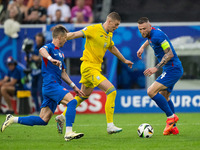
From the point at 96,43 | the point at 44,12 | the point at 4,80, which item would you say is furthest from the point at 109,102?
the point at 44,12

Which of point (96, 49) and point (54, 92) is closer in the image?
point (54, 92)

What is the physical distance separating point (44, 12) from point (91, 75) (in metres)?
8.53

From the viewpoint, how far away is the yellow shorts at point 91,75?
8642 mm

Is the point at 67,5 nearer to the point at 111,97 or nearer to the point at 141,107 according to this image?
the point at 141,107

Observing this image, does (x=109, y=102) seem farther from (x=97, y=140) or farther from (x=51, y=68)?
(x=51, y=68)

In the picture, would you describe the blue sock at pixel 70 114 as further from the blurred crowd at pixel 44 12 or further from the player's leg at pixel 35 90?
the blurred crowd at pixel 44 12

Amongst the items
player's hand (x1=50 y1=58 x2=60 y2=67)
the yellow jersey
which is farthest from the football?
player's hand (x1=50 y1=58 x2=60 y2=67)

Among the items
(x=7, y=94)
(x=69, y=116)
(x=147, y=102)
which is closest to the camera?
(x=69, y=116)

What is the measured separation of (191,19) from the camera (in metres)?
18.7

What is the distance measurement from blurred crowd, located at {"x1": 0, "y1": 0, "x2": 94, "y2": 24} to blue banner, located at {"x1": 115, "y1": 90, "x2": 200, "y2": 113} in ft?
12.3

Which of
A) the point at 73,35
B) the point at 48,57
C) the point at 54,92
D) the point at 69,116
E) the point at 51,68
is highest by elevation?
the point at 73,35

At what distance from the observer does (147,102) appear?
46.8 ft

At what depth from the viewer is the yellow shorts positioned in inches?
340

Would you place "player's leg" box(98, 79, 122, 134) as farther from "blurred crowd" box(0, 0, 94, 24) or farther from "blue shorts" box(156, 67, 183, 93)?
"blurred crowd" box(0, 0, 94, 24)
